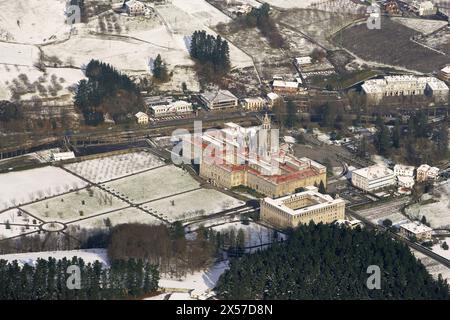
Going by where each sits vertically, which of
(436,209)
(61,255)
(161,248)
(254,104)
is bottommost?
(254,104)

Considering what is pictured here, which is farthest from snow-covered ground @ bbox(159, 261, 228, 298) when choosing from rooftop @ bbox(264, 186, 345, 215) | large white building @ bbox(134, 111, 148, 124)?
large white building @ bbox(134, 111, 148, 124)

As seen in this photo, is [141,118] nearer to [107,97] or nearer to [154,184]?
[107,97]

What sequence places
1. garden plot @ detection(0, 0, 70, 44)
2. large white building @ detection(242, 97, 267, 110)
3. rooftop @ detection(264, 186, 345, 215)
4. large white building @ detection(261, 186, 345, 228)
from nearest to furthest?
large white building @ detection(261, 186, 345, 228)
rooftop @ detection(264, 186, 345, 215)
large white building @ detection(242, 97, 267, 110)
garden plot @ detection(0, 0, 70, 44)

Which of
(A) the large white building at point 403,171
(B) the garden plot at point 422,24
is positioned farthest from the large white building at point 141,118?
(B) the garden plot at point 422,24

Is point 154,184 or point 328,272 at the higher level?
point 328,272

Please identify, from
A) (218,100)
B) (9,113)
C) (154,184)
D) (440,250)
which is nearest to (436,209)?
(440,250)

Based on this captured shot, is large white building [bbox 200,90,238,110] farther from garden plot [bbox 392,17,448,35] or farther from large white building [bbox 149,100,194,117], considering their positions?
garden plot [bbox 392,17,448,35]

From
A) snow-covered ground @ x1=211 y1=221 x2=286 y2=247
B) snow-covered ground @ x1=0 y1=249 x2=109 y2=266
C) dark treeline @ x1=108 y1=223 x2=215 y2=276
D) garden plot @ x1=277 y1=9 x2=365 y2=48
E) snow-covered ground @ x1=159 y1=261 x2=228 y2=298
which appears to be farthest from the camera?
garden plot @ x1=277 y1=9 x2=365 y2=48
